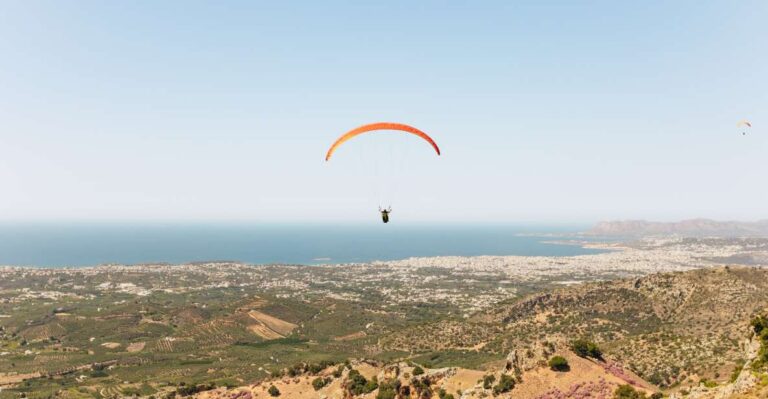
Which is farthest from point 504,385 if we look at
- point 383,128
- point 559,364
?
point 383,128

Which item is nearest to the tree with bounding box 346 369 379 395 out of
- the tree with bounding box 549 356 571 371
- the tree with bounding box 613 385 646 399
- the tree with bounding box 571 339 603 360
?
the tree with bounding box 549 356 571 371

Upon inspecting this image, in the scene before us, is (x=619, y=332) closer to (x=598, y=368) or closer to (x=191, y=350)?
(x=598, y=368)

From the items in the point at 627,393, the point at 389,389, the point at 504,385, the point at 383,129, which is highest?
the point at 383,129

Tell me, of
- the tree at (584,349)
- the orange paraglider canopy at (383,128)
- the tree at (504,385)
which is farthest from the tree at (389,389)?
the orange paraglider canopy at (383,128)

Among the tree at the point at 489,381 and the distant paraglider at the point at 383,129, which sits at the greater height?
the distant paraglider at the point at 383,129

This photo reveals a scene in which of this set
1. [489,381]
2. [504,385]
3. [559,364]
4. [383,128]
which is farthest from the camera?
[489,381]

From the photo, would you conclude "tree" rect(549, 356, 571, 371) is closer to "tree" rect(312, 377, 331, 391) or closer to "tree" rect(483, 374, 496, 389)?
"tree" rect(483, 374, 496, 389)

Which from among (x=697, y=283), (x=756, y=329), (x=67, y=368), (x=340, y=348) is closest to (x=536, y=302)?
(x=697, y=283)

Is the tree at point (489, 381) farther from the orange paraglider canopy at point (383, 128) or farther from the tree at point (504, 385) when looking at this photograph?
the orange paraglider canopy at point (383, 128)

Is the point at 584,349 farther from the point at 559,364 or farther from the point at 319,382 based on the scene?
the point at 319,382
